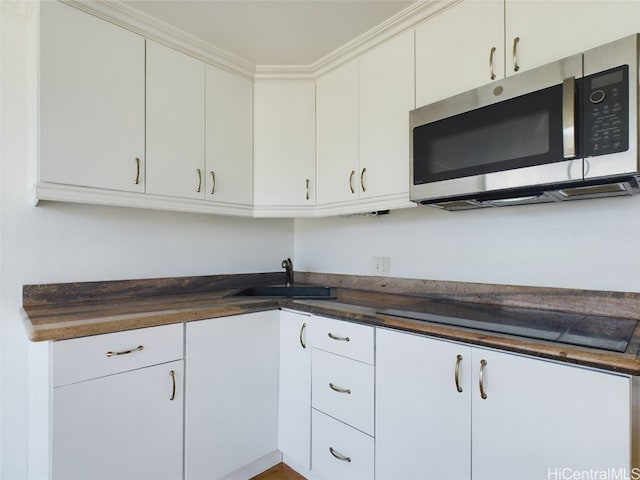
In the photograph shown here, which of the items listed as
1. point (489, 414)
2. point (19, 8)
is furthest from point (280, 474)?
point (19, 8)

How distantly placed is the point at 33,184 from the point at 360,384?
1655 mm

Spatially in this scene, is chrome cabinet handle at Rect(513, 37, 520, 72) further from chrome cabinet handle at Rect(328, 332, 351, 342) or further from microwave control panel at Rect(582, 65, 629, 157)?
chrome cabinet handle at Rect(328, 332, 351, 342)

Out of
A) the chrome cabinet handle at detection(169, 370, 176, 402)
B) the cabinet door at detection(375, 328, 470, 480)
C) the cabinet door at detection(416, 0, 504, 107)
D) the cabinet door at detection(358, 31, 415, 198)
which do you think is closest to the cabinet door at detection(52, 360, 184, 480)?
the chrome cabinet handle at detection(169, 370, 176, 402)

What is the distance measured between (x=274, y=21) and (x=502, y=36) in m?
1.04

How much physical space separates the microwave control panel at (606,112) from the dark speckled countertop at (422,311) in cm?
58

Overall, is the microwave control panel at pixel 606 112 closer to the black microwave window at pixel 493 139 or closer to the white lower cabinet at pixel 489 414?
the black microwave window at pixel 493 139

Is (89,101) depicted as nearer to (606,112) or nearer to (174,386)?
(174,386)

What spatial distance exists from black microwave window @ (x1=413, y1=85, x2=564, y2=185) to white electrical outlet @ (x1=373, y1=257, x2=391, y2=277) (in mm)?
710

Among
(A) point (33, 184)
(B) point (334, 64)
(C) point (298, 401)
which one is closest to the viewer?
(A) point (33, 184)

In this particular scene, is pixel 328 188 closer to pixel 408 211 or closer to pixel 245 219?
pixel 408 211

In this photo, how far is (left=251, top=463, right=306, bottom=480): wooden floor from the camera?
1838 millimetres

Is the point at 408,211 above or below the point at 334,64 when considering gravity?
below

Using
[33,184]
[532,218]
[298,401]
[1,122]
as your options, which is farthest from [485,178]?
[1,122]

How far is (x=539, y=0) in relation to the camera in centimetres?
126
